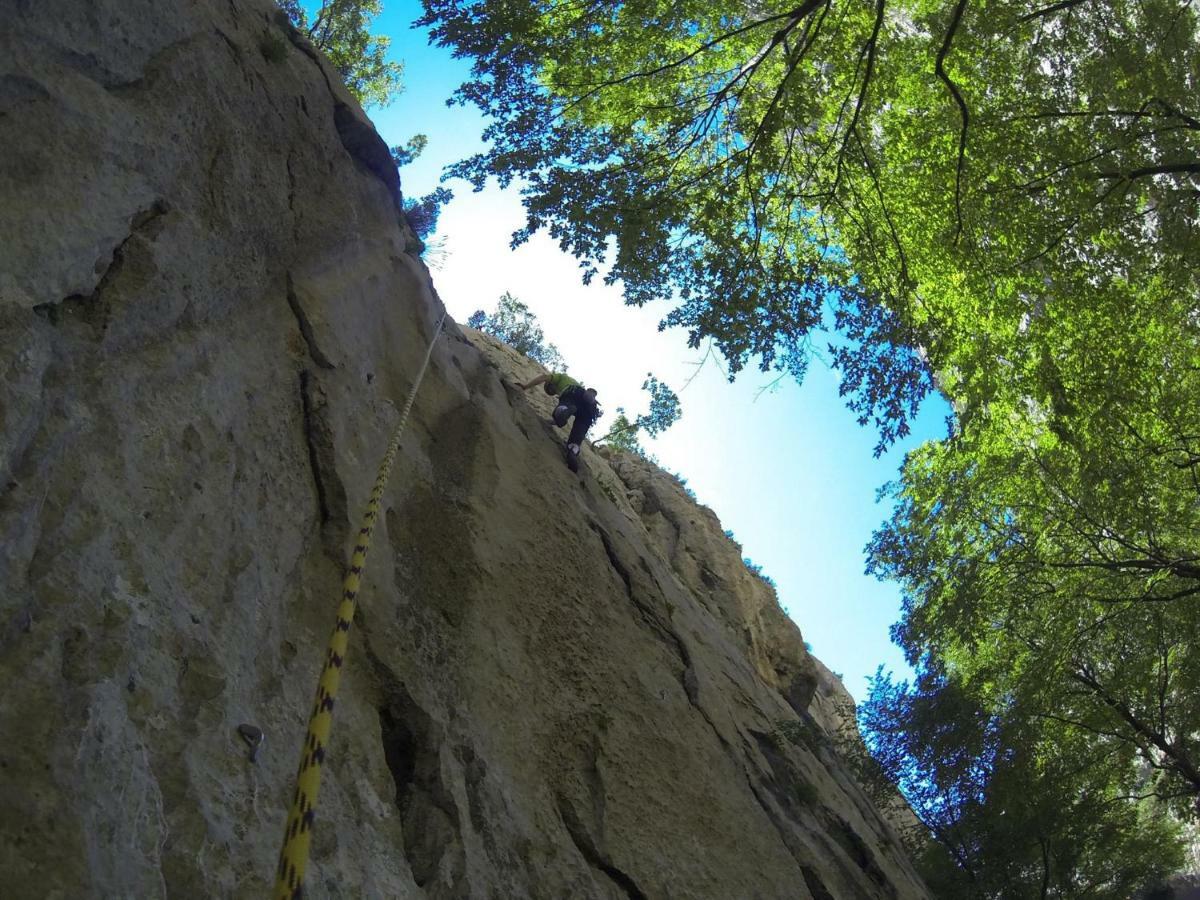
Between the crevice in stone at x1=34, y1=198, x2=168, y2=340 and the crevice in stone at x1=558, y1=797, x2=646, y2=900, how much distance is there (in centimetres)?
447

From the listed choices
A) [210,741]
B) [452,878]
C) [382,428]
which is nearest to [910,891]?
[452,878]

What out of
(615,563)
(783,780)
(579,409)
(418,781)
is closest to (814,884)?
(783,780)

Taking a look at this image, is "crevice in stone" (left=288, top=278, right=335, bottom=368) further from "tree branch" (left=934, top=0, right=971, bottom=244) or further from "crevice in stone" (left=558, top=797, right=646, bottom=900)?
"tree branch" (left=934, top=0, right=971, bottom=244)

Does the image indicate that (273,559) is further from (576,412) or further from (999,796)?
(999,796)

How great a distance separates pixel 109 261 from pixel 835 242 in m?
A: 8.90

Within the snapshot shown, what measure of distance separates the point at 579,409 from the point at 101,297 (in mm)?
6741

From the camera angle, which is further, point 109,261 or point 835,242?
point 835,242

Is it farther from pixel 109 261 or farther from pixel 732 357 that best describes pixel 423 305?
pixel 109 261

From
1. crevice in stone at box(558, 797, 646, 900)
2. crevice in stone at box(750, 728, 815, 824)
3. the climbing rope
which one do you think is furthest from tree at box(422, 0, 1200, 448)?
the climbing rope

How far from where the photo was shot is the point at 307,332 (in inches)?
270

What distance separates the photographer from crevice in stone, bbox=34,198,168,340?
439 cm

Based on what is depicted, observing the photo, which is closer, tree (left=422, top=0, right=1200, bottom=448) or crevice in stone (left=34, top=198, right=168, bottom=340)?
crevice in stone (left=34, top=198, right=168, bottom=340)

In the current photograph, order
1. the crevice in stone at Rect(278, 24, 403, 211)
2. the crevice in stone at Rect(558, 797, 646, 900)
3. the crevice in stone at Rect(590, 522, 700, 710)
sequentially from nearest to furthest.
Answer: the crevice in stone at Rect(558, 797, 646, 900), the crevice in stone at Rect(278, 24, 403, 211), the crevice in stone at Rect(590, 522, 700, 710)

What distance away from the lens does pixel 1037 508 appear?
14.5m
